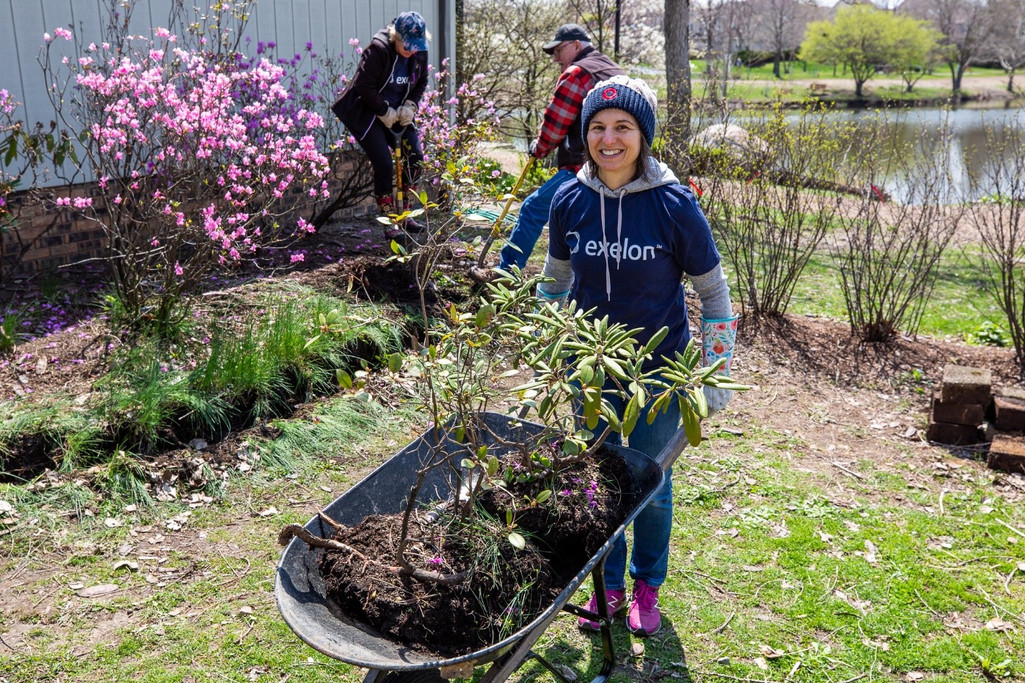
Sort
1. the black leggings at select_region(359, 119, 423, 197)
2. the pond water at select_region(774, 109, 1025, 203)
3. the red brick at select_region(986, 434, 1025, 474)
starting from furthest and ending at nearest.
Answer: the black leggings at select_region(359, 119, 423, 197) < the pond water at select_region(774, 109, 1025, 203) < the red brick at select_region(986, 434, 1025, 474)

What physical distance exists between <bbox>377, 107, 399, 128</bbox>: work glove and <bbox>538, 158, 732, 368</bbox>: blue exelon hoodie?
4218 mm

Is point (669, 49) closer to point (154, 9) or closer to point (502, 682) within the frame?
point (154, 9)

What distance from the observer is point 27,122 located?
621 centimetres

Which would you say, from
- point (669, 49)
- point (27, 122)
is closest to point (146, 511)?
point (27, 122)

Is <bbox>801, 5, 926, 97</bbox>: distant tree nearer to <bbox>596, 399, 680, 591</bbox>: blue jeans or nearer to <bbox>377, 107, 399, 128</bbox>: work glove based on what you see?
<bbox>377, 107, 399, 128</bbox>: work glove

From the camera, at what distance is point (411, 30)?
6.52m

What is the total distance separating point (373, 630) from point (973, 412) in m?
3.96

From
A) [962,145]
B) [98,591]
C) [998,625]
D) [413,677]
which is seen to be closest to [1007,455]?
[998,625]

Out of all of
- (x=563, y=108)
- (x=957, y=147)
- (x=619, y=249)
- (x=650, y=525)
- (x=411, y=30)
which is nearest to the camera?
(x=619, y=249)

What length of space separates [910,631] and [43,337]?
4.76 m

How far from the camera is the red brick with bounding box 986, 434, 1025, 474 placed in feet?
15.1

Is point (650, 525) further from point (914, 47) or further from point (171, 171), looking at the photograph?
point (914, 47)

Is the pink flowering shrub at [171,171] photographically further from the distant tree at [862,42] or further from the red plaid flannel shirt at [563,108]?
the distant tree at [862,42]

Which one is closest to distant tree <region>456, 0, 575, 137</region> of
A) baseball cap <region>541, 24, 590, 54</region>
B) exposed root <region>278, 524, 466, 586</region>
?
baseball cap <region>541, 24, 590, 54</region>
